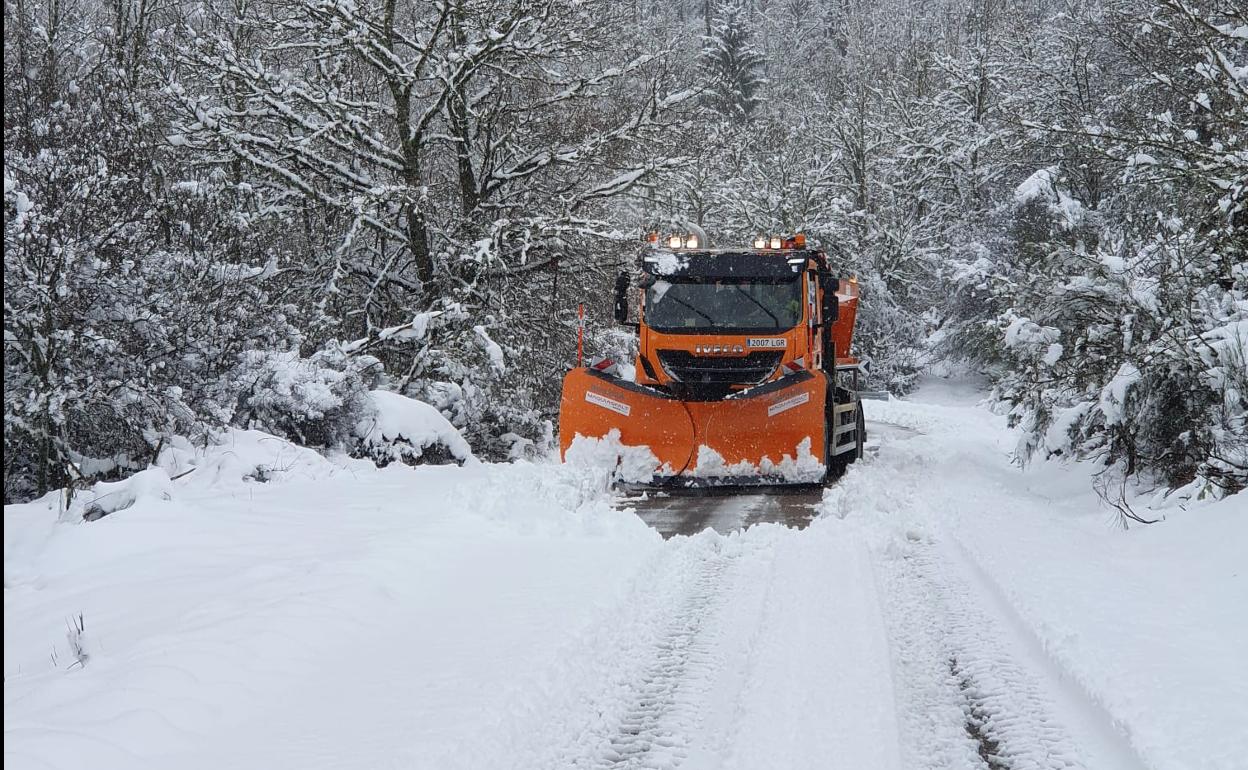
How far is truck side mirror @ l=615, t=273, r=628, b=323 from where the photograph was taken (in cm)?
1152

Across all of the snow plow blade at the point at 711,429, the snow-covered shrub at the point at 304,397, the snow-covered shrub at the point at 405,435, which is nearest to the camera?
the snow plow blade at the point at 711,429

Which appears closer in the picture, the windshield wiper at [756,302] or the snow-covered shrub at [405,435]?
the windshield wiper at [756,302]

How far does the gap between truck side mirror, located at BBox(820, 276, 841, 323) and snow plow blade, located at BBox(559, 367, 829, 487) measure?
172 cm

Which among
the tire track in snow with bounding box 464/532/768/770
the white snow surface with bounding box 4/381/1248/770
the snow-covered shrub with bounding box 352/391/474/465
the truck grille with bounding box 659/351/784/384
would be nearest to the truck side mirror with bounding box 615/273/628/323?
the truck grille with bounding box 659/351/784/384

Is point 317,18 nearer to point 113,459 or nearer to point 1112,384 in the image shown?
point 113,459

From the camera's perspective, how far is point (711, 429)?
33.5 ft

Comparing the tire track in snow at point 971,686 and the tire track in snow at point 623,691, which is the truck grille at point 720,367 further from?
the tire track in snow at point 623,691

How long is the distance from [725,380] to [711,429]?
1212 mm

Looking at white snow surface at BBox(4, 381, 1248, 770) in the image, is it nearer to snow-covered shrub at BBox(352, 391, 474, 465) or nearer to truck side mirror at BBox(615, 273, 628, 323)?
snow-covered shrub at BBox(352, 391, 474, 465)

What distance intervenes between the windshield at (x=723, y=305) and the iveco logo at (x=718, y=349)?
0.22m

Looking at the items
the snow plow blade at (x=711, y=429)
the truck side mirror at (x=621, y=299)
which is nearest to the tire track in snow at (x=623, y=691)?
the snow plow blade at (x=711, y=429)

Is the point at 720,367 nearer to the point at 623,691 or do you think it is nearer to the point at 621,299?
the point at 621,299

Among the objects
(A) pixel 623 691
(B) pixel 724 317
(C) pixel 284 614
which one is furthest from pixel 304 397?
(A) pixel 623 691

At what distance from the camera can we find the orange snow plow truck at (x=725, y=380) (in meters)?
10.0
